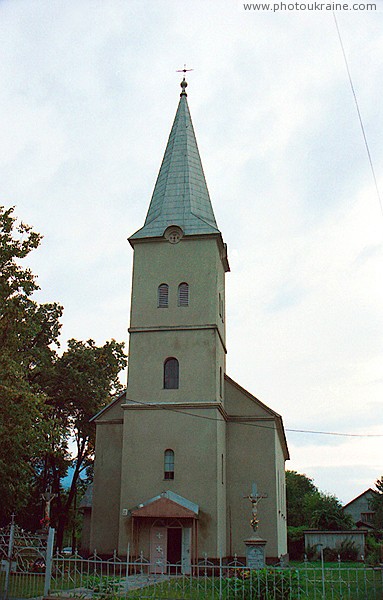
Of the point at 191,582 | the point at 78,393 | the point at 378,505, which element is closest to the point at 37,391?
the point at 78,393

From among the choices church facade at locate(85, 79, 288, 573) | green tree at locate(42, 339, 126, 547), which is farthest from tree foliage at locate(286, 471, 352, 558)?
church facade at locate(85, 79, 288, 573)

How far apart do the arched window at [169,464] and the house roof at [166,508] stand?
89 cm

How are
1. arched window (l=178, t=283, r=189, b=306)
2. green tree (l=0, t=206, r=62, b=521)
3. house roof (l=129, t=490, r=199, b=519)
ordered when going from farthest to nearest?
arched window (l=178, t=283, r=189, b=306)
house roof (l=129, t=490, r=199, b=519)
green tree (l=0, t=206, r=62, b=521)

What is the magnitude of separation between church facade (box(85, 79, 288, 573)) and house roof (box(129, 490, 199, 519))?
0.04 m

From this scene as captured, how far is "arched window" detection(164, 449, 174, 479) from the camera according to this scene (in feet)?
88.6

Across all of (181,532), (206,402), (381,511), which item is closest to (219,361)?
(206,402)

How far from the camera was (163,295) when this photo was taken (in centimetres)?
2988

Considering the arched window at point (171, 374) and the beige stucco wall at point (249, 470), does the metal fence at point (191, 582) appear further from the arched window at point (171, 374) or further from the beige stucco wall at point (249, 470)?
the arched window at point (171, 374)

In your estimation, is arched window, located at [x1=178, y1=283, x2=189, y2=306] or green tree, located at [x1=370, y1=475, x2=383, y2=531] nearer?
arched window, located at [x1=178, y1=283, x2=189, y2=306]

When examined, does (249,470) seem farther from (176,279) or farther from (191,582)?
(191,582)

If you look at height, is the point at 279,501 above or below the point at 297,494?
below

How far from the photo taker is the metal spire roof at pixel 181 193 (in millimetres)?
31000

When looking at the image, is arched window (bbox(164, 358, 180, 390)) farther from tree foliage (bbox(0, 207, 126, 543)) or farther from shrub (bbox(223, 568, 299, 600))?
A: shrub (bbox(223, 568, 299, 600))

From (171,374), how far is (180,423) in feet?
7.63
